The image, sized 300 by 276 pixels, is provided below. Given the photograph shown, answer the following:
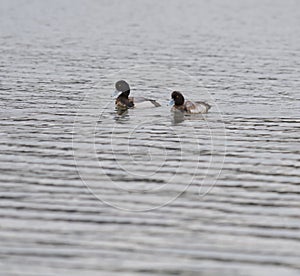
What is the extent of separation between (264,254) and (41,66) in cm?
1929

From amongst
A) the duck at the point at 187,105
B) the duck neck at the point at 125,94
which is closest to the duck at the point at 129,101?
the duck neck at the point at 125,94

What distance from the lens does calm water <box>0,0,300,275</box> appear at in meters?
12.8

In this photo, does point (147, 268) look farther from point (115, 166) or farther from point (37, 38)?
point (37, 38)

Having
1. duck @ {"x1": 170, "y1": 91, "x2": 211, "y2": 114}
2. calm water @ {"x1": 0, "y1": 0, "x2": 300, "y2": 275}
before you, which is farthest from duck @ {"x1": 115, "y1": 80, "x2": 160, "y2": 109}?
duck @ {"x1": 170, "y1": 91, "x2": 211, "y2": 114}

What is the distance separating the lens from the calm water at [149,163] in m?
12.8

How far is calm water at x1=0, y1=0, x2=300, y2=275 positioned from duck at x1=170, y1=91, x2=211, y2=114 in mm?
345

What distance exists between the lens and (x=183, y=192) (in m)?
15.7

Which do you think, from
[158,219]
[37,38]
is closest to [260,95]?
[158,219]

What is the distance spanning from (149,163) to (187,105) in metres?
5.50

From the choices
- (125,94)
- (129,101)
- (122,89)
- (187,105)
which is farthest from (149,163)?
(122,89)

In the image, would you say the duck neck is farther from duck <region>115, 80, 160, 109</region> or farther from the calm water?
the calm water

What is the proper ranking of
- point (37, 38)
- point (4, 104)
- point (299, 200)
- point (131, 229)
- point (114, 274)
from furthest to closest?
point (37, 38) < point (4, 104) < point (299, 200) < point (131, 229) < point (114, 274)

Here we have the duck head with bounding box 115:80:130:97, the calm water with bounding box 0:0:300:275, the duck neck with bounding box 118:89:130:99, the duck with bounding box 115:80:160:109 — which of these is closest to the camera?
the calm water with bounding box 0:0:300:275

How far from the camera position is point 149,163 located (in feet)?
57.6
